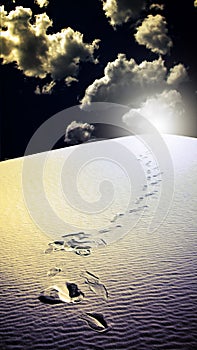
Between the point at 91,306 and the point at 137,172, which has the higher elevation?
the point at 137,172

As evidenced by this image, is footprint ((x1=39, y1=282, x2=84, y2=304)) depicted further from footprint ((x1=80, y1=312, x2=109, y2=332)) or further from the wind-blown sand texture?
footprint ((x1=80, y1=312, x2=109, y2=332))

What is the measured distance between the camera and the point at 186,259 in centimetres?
755

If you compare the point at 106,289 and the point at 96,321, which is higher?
the point at 106,289

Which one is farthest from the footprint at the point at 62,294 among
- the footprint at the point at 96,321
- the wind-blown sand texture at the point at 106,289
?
the footprint at the point at 96,321

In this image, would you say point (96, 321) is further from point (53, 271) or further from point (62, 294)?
point (53, 271)

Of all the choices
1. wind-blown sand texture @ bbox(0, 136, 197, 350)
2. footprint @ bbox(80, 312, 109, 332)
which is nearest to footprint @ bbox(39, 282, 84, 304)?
wind-blown sand texture @ bbox(0, 136, 197, 350)

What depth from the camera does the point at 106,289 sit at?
21.4 feet

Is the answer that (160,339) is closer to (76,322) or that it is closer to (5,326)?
(76,322)

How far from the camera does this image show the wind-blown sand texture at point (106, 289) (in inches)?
197

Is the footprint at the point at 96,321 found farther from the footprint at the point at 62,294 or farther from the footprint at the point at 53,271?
the footprint at the point at 53,271

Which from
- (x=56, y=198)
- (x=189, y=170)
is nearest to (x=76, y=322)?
(x=56, y=198)

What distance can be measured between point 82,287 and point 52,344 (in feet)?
6.13

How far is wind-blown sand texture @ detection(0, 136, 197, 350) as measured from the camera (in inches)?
197

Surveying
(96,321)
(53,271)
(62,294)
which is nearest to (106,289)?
(62,294)
